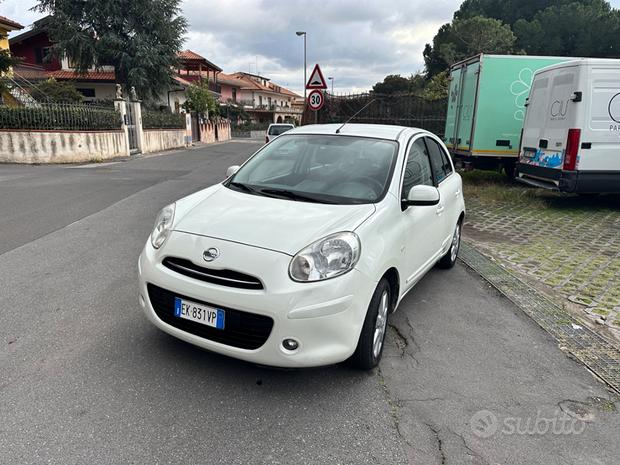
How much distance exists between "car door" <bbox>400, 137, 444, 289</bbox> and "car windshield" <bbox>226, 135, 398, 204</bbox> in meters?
0.24

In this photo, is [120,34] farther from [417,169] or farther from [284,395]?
[284,395]

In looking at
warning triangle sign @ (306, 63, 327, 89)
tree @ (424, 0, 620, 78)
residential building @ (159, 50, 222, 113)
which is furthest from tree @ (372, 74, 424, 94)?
warning triangle sign @ (306, 63, 327, 89)

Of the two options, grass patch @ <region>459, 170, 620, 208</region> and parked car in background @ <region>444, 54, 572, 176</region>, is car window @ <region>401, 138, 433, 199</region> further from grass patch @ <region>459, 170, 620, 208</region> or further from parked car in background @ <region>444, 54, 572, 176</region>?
parked car in background @ <region>444, 54, 572, 176</region>

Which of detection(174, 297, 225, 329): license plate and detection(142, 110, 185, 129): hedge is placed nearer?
detection(174, 297, 225, 329): license plate

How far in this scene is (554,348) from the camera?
148 inches

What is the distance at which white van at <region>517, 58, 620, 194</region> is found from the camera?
8023mm

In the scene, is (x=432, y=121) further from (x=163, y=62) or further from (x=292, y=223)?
(x=163, y=62)

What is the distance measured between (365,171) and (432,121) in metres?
12.7

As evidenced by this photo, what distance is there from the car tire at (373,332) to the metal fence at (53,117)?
664 inches

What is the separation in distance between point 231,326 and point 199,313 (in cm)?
24

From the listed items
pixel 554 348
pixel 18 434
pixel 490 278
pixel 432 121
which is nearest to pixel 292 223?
pixel 18 434

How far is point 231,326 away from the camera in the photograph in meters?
2.77

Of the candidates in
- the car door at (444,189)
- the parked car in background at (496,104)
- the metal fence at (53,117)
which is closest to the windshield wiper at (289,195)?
the car door at (444,189)

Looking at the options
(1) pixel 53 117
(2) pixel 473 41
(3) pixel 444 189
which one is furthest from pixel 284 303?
(2) pixel 473 41
